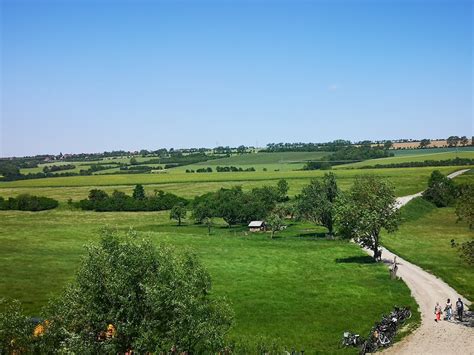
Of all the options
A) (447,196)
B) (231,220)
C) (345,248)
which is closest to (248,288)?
(345,248)

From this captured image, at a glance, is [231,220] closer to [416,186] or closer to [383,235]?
[383,235]

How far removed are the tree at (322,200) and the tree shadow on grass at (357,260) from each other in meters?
16.5

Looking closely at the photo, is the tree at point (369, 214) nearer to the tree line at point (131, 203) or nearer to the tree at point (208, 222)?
the tree at point (208, 222)

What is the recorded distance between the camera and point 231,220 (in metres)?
114

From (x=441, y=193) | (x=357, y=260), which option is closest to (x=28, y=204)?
(x=357, y=260)

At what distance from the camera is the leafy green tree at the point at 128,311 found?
26.8 metres

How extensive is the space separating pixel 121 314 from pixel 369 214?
49446 millimetres

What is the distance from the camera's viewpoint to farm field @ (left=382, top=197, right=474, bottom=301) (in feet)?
194

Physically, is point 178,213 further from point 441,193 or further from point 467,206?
point 467,206

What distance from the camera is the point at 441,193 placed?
431 feet

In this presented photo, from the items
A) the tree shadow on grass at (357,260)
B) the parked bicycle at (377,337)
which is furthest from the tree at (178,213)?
the parked bicycle at (377,337)

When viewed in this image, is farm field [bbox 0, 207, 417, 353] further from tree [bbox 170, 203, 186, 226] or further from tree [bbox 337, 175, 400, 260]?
tree [bbox 170, 203, 186, 226]

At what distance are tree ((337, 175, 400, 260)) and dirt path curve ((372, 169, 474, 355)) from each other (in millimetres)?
13587

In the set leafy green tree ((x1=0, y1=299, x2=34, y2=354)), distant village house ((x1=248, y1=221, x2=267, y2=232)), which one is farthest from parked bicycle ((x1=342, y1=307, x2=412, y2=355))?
distant village house ((x1=248, y1=221, x2=267, y2=232))
